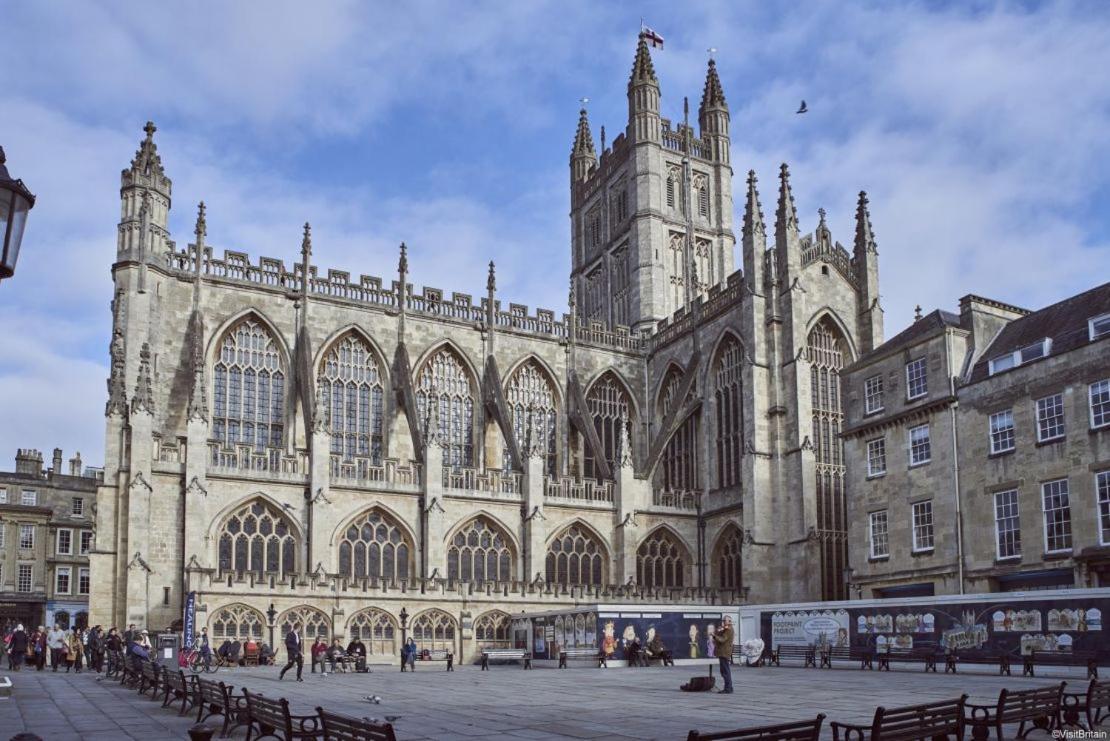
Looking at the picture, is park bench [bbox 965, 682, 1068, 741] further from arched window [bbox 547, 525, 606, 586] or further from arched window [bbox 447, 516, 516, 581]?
arched window [bbox 547, 525, 606, 586]

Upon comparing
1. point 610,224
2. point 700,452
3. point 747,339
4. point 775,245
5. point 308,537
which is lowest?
point 308,537

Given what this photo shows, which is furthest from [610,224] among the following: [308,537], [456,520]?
[308,537]

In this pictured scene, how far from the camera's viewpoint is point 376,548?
39.8 meters

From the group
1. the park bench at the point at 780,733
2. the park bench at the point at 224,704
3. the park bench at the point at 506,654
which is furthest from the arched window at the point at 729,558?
the park bench at the point at 780,733

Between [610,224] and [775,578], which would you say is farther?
[610,224]

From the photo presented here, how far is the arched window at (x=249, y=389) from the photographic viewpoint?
138 feet

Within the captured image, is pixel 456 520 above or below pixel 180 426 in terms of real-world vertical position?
below

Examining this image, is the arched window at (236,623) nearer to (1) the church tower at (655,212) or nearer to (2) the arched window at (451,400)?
(2) the arched window at (451,400)

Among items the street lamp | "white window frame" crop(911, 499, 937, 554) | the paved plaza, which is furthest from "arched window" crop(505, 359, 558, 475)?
the street lamp

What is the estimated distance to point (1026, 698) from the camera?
474 inches

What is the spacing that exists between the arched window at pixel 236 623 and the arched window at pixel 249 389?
8.39 meters

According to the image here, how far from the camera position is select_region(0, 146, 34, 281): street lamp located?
26.3 feet

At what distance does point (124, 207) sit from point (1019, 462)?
31.1 metres

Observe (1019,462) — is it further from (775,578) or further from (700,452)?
(700,452)
